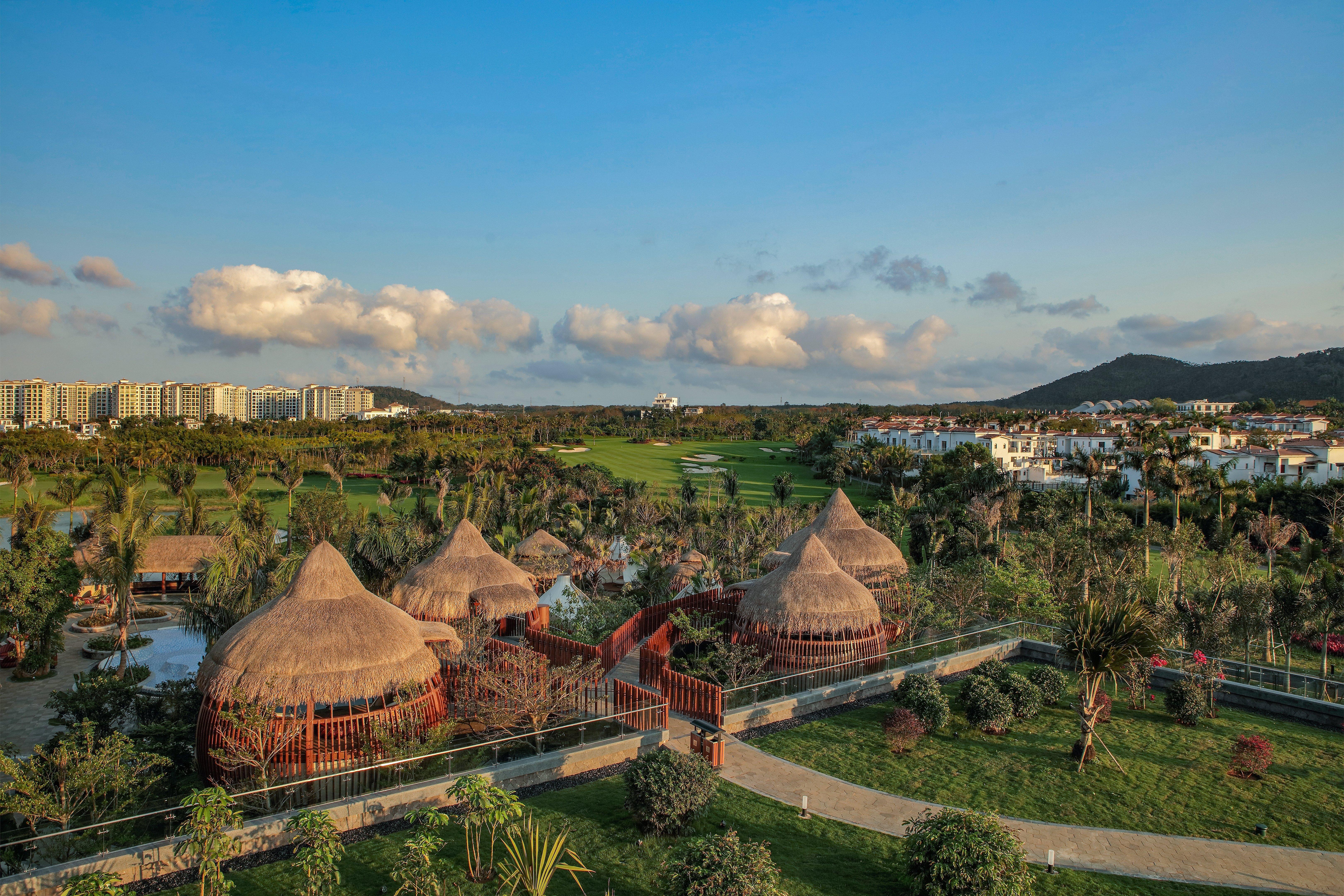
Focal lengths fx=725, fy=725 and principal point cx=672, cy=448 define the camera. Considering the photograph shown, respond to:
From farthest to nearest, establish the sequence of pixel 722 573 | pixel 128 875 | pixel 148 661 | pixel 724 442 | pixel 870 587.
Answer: pixel 724 442 → pixel 722 573 → pixel 870 587 → pixel 148 661 → pixel 128 875

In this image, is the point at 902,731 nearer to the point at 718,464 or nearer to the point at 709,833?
the point at 709,833

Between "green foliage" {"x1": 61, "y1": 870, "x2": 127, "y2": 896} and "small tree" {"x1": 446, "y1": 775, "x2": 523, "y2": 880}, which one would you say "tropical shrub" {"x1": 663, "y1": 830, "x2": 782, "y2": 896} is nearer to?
"small tree" {"x1": 446, "y1": 775, "x2": 523, "y2": 880}

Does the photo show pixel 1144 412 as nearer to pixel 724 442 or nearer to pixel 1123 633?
pixel 724 442

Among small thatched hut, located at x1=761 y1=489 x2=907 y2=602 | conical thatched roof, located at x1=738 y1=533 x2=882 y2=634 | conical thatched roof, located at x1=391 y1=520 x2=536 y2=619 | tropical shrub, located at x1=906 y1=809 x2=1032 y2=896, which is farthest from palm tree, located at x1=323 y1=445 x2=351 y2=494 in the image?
tropical shrub, located at x1=906 y1=809 x2=1032 y2=896

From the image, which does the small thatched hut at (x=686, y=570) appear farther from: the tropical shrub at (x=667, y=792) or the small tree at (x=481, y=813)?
the small tree at (x=481, y=813)

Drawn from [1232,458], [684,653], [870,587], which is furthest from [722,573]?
[1232,458]

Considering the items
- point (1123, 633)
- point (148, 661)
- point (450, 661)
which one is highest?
point (1123, 633)

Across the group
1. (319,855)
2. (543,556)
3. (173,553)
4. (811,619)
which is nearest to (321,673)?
(319,855)
